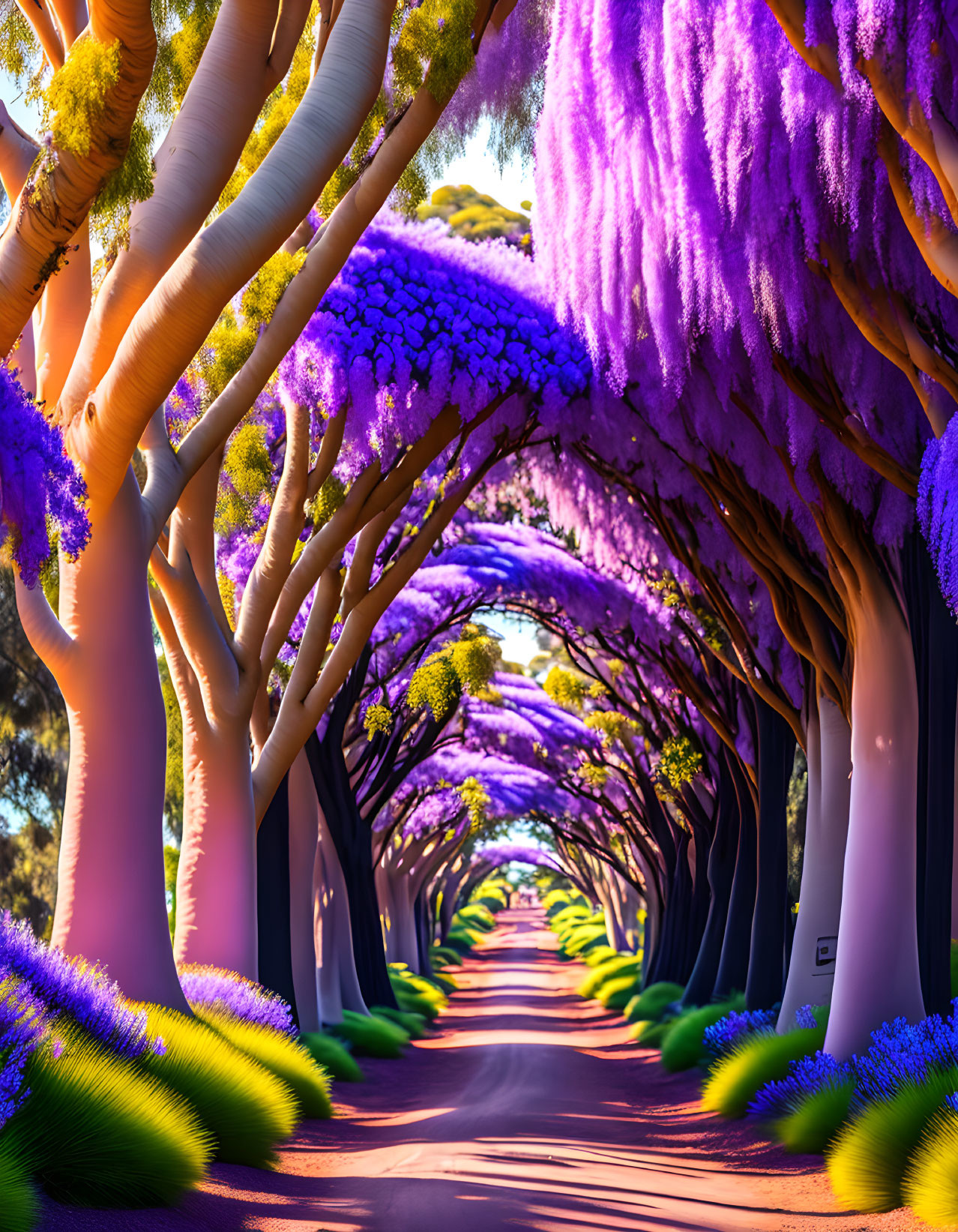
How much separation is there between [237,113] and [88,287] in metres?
2.51

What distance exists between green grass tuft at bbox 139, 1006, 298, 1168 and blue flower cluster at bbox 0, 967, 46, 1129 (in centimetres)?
151

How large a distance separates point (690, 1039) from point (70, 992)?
36.3ft

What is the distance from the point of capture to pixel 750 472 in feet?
37.3

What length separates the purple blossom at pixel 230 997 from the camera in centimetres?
1002

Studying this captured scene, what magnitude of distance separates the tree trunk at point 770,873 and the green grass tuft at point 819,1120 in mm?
5944

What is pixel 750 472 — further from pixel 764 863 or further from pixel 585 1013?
pixel 585 1013

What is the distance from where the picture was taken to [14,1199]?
14.4 feet

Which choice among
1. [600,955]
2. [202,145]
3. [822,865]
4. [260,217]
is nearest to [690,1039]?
[822,865]

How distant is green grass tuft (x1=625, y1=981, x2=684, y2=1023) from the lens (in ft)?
70.9

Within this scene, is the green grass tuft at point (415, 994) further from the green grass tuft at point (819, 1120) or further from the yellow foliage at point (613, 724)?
the green grass tuft at point (819, 1120)

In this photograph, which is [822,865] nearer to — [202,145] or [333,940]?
[333,940]

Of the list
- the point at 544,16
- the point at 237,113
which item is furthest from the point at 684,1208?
the point at 544,16

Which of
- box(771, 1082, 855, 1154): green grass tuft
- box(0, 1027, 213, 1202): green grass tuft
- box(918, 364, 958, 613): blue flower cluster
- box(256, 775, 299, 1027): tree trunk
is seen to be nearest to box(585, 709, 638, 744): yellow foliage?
box(256, 775, 299, 1027): tree trunk

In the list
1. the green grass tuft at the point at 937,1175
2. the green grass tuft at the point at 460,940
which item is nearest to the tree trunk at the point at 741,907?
the green grass tuft at the point at 937,1175
